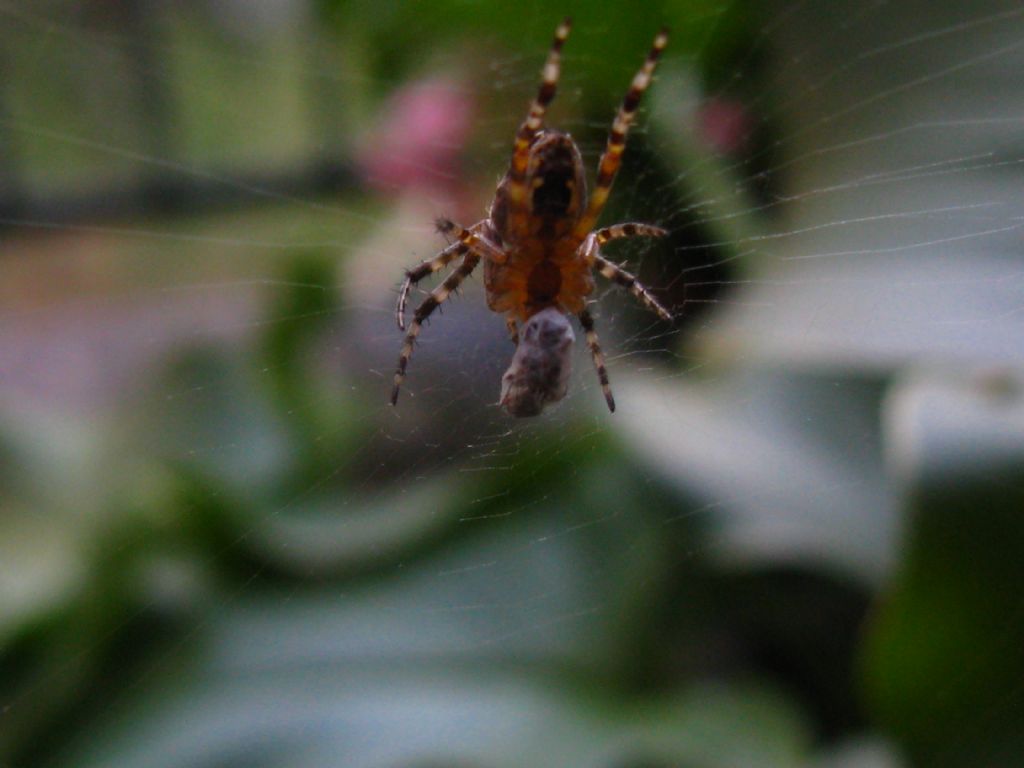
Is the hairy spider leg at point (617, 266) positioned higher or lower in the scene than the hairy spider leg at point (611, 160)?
lower

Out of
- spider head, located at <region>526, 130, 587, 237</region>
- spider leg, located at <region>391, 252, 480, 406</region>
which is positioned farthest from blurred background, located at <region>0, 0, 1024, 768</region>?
spider head, located at <region>526, 130, 587, 237</region>

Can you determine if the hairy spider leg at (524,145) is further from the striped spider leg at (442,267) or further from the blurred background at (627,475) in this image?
the blurred background at (627,475)

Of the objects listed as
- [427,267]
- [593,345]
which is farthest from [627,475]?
[427,267]

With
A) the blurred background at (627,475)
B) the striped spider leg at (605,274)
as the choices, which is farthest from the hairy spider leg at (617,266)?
the blurred background at (627,475)

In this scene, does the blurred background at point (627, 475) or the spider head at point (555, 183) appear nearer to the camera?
the spider head at point (555, 183)

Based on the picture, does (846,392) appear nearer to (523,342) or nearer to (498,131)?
(523,342)

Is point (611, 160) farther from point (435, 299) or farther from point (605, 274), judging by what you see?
point (435, 299)

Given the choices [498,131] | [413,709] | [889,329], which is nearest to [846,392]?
[889,329]

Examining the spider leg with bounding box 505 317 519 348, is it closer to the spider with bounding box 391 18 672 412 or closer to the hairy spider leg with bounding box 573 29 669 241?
the spider with bounding box 391 18 672 412
